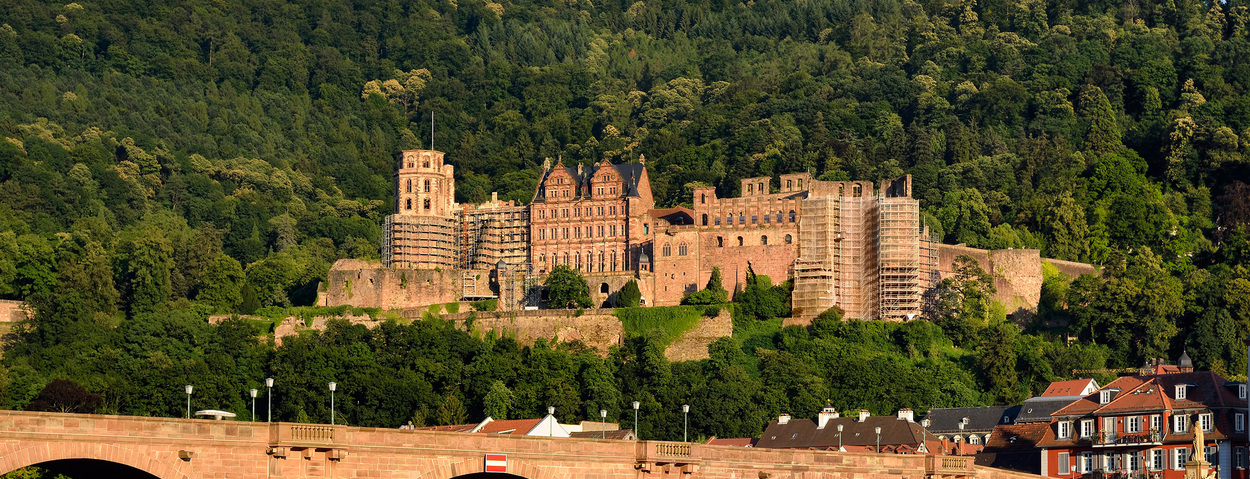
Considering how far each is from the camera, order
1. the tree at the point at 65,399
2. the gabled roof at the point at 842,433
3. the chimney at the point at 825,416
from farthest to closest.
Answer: the chimney at the point at 825,416 < the tree at the point at 65,399 < the gabled roof at the point at 842,433

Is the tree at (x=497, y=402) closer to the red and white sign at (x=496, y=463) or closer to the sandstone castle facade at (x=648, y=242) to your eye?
the sandstone castle facade at (x=648, y=242)

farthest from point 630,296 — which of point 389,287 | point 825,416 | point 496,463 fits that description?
point 496,463

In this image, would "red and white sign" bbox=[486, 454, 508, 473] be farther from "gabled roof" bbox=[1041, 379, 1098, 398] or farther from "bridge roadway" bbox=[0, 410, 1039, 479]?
"gabled roof" bbox=[1041, 379, 1098, 398]

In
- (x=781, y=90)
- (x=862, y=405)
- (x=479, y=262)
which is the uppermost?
(x=781, y=90)

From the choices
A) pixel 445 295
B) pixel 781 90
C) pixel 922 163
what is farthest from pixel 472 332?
pixel 781 90

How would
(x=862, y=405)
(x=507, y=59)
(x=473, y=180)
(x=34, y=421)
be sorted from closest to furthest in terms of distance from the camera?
(x=34, y=421)
(x=862, y=405)
(x=473, y=180)
(x=507, y=59)

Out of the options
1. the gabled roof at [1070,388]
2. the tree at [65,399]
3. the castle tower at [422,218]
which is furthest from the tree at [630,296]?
the tree at [65,399]

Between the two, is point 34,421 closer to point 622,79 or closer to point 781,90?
point 781,90
